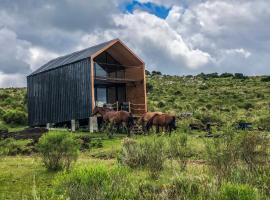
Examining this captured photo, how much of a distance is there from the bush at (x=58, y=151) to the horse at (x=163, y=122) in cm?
1196

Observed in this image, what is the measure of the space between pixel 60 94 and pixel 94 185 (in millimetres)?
27169

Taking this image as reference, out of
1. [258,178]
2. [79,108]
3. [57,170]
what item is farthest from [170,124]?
[258,178]

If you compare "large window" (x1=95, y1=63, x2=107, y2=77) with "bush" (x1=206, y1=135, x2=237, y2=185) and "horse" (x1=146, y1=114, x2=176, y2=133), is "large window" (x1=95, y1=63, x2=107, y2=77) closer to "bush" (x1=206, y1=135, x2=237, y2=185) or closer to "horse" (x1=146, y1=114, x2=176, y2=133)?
"horse" (x1=146, y1=114, x2=176, y2=133)

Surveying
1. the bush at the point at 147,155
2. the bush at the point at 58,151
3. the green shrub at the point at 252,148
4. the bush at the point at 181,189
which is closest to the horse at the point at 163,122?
the bush at the point at 58,151

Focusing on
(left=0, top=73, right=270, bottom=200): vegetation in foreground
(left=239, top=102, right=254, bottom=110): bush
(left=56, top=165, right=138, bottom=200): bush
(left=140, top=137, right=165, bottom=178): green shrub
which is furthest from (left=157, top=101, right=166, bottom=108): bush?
→ (left=56, top=165, right=138, bottom=200): bush

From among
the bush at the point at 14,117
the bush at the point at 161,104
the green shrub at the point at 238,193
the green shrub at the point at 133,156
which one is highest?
the bush at the point at 161,104

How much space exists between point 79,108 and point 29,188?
20.7 m

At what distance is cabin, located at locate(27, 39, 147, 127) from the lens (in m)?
33.8

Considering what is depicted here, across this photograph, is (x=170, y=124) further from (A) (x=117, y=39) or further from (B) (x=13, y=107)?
(B) (x=13, y=107)

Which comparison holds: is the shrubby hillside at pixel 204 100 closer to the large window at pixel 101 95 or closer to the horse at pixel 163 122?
the horse at pixel 163 122

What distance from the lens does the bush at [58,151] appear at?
16078mm

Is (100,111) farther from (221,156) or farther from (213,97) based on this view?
(213,97)

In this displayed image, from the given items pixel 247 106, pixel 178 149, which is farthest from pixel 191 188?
pixel 247 106

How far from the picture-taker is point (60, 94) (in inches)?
1407
